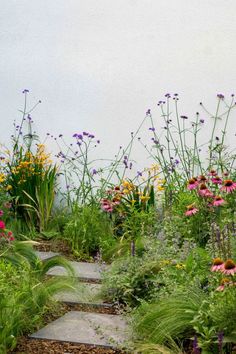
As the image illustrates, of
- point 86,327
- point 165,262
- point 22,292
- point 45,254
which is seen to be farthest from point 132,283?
point 45,254

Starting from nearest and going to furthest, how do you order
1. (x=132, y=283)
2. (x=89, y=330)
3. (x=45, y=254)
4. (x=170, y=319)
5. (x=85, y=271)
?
1. (x=170, y=319)
2. (x=89, y=330)
3. (x=132, y=283)
4. (x=85, y=271)
5. (x=45, y=254)

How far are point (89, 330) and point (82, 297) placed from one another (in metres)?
0.57

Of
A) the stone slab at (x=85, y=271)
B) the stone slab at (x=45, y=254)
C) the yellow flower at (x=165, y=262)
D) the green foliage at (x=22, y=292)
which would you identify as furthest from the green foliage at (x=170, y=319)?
the stone slab at (x=45, y=254)

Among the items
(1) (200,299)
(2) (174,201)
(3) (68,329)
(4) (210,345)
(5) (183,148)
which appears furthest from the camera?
(5) (183,148)

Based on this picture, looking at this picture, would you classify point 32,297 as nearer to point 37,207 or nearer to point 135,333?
point 135,333

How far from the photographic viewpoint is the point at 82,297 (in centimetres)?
442

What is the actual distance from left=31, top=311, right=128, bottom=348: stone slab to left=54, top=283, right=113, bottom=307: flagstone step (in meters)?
0.23

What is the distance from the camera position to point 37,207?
6.64 m

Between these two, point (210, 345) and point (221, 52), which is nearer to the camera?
point (210, 345)

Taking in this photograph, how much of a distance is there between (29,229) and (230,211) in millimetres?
2258

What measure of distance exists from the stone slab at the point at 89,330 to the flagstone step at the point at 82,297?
9.0 inches

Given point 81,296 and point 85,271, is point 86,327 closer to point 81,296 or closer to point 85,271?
point 81,296

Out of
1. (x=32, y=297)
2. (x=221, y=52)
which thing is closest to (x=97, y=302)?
(x=32, y=297)

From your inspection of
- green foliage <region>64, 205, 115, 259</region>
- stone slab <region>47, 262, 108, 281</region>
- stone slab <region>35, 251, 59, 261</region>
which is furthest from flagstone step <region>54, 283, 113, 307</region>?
green foliage <region>64, 205, 115, 259</region>
